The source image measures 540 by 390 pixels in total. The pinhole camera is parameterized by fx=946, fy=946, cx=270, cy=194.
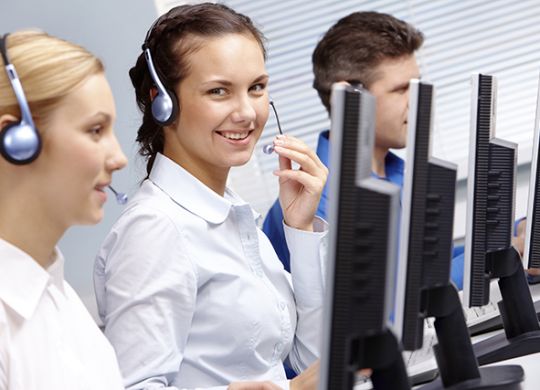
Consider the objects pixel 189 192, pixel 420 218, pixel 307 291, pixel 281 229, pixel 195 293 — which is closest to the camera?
pixel 420 218

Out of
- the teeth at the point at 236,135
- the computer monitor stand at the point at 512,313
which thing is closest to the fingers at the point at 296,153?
the teeth at the point at 236,135

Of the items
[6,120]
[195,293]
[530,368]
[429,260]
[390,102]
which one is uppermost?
[6,120]

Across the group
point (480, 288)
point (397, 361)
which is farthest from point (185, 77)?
point (397, 361)

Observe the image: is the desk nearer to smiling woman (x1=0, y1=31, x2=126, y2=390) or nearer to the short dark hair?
smiling woman (x1=0, y1=31, x2=126, y2=390)

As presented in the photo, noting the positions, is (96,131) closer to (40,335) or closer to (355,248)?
(40,335)

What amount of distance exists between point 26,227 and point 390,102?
1.46 m

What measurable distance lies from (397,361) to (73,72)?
1.69 ft

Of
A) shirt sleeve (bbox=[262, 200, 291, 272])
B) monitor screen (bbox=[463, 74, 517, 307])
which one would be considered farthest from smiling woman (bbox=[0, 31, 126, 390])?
shirt sleeve (bbox=[262, 200, 291, 272])

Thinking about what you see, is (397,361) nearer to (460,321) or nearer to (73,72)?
(460,321)

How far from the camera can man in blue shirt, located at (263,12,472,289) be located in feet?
7.98

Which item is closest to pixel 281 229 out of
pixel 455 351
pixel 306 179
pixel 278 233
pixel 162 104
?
pixel 278 233

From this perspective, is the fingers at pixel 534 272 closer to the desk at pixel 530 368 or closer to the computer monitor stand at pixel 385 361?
the desk at pixel 530 368

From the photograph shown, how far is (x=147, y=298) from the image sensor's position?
4.82 ft

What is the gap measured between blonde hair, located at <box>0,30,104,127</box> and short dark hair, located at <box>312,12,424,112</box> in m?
1.37
